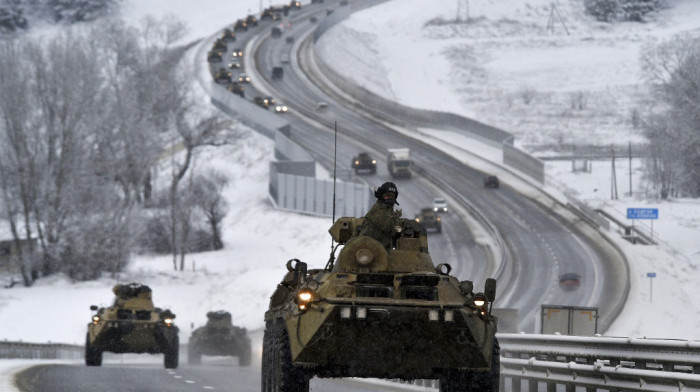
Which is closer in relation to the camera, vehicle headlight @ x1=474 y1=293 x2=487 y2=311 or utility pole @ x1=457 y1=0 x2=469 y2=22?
vehicle headlight @ x1=474 y1=293 x2=487 y2=311

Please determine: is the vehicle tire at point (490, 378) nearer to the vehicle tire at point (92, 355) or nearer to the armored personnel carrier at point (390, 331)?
the armored personnel carrier at point (390, 331)

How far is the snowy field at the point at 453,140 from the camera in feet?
202

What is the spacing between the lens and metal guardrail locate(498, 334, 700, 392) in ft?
50.0

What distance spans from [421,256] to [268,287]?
4607 cm

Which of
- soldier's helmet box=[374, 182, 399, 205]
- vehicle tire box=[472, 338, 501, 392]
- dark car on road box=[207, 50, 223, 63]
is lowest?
vehicle tire box=[472, 338, 501, 392]

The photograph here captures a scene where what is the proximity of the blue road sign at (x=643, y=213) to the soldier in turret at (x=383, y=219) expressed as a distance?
5802 centimetres

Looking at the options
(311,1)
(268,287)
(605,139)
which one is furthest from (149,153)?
(311,1)

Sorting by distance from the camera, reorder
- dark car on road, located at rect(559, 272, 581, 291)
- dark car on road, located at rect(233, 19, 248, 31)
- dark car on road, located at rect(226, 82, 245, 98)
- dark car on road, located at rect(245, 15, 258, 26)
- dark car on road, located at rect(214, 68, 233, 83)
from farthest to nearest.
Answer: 1. dark car on road, located at rect(245, 15, 258, 26)
2. dark car on road, located at rect(233, 19, 248, 31)
3. dark car on road, located at rect(214, 68, 233, 83)
4. dark car on road, located at rect(226, 82, 245, 98)
5. dark car on road, located at rect(559, 272, 581, 291)

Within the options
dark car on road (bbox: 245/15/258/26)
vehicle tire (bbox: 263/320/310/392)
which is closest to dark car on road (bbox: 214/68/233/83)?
dark car on road (bbox: 245/15/258/26)

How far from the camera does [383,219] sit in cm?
1628

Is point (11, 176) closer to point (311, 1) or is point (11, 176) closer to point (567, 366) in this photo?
point (567, 366)

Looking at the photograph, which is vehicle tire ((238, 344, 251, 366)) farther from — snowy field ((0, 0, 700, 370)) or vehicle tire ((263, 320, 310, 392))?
vehicle tire ((263, 320, 310, 392))

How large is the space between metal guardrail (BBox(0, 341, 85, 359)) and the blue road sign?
3817 centimetres

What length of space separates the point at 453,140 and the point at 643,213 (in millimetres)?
32717
